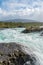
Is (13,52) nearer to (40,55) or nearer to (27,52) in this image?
(27,52)

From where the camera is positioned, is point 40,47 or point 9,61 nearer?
point 9,61

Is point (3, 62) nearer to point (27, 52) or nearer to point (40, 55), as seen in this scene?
point (27, 52)

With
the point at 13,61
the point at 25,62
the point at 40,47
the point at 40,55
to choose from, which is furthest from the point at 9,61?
the point at 40,47

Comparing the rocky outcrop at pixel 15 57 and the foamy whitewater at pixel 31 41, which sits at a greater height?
the rocky outcrop at pixel 15 57

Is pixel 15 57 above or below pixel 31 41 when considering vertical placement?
above

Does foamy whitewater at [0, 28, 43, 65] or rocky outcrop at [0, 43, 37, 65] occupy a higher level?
rocky outcrop at [0, 43, 37, 65]

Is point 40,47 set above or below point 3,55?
below

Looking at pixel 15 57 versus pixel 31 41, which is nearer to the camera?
pixel 15 57

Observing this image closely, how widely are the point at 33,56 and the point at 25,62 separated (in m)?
1.03

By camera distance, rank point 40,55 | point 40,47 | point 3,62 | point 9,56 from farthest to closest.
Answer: point 40,47 → point 40,55 → point 9,56 → point 3,62

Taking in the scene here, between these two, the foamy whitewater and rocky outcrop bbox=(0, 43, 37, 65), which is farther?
the foamy whitewater

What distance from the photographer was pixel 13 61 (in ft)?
44.8

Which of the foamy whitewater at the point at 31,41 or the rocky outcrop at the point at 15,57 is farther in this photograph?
the foamy whitewater at the point at 31,41

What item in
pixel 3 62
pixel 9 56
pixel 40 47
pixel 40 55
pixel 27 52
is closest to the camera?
pixel 3 62
